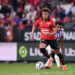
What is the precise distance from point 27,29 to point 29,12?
2.75m

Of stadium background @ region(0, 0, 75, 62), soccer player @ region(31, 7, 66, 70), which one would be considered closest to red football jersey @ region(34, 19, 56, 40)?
soccer player @ region(31, 7, 66, 70)

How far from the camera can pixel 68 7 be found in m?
20.1

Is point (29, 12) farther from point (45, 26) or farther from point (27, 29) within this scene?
point (45, 26)

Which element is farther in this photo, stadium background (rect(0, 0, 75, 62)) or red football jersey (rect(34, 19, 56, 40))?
stadium background (rect(0, 0, 75, 62))

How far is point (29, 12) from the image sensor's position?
20.3 metres

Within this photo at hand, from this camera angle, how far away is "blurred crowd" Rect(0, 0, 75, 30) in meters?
19.5

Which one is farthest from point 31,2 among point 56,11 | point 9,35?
point 9,35

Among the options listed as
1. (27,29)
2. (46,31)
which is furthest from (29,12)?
(46,31)

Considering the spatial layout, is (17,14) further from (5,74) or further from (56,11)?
(5,74)

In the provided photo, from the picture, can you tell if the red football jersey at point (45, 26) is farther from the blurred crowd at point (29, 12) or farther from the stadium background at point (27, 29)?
the blurred crowd at point (29, 12)

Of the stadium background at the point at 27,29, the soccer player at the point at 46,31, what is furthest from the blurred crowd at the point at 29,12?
the soccer player at the point at 46,31

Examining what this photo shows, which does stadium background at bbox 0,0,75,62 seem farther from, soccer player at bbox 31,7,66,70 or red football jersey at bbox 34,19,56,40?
red football jersey at bbox 34,19,56,40

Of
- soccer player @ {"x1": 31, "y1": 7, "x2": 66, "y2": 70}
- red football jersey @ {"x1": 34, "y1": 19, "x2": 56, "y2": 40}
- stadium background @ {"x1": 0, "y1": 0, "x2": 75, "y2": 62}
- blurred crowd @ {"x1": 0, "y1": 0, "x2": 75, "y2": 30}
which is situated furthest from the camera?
blurred crowd @ {"x1": 0, "y1": 0, "x2": 75, "y2": 30}

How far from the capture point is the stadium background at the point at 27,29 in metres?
17.7
